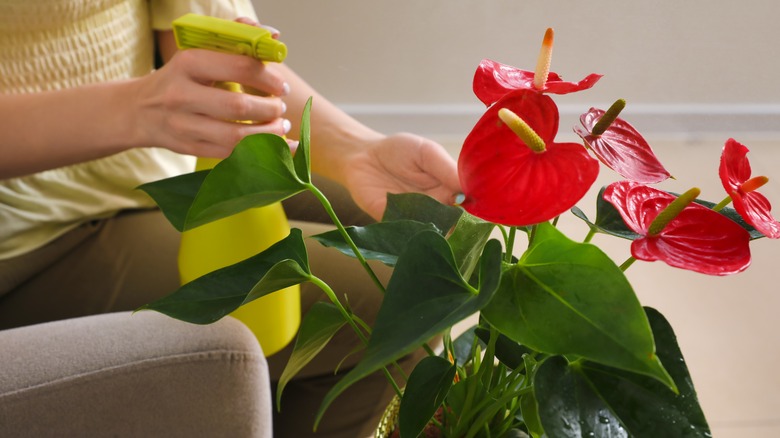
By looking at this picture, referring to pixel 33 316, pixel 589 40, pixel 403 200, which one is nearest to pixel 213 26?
pixel 403 200

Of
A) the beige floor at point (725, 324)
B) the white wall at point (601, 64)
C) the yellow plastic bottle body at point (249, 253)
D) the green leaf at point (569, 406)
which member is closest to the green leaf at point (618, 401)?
the green leaf at point (569, 406)

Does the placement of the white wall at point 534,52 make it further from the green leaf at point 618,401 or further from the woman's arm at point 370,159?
the green leaf at point 618,401

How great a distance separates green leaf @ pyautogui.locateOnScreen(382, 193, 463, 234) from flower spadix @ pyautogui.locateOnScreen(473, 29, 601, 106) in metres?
0.09

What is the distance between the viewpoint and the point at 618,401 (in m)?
0.32

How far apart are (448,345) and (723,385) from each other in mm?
1034

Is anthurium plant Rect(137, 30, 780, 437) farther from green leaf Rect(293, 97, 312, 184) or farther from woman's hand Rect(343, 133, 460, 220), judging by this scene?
woman's hand Rect(343, 133, 460, 220)

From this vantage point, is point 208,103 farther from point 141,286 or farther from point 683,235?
point 683,235

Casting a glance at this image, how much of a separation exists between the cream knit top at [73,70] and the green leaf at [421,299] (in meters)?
0.61

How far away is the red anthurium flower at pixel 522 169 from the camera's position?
29 centimetres

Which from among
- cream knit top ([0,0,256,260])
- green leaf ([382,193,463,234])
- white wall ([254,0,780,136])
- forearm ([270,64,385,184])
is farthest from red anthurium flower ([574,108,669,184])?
white wall ([254,0,780,136])

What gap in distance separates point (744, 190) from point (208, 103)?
41cm

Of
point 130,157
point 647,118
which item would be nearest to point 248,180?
point 130,157

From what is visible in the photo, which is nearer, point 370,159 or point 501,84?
point 501,84

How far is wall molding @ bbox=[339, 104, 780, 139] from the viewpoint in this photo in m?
1.97
